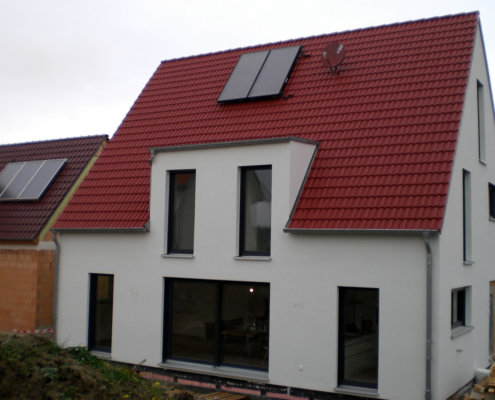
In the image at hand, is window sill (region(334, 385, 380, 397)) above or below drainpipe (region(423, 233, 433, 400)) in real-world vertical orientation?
below

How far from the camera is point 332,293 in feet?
34.3

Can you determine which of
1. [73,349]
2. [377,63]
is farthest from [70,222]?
[377,63]

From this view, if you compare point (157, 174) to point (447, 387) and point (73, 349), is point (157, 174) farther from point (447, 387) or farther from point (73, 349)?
point (447, 387)

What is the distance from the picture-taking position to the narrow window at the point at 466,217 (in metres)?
12.1

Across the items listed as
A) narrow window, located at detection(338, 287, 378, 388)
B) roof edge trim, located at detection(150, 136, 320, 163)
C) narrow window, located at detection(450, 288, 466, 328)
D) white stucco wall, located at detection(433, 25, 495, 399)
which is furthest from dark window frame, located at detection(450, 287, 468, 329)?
roof edge trim, located at detection(150, 136, 320, 163)

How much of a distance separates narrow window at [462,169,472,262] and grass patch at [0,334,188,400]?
6668 mm

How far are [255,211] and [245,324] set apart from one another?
7.03 ft

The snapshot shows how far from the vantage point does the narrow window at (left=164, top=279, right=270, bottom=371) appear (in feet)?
37.4

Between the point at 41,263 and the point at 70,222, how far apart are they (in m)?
2.00

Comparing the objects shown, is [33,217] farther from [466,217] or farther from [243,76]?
[466,217]

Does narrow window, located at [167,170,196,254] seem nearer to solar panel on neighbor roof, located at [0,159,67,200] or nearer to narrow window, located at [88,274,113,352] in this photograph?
narrow window, located at [88,274,113,352]

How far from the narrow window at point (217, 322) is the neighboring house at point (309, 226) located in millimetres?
29

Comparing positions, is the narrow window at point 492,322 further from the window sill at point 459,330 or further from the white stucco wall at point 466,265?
the window sill at point 459,330

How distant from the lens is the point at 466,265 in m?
11.7
